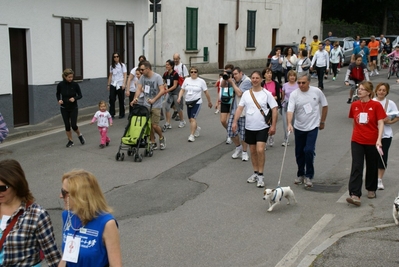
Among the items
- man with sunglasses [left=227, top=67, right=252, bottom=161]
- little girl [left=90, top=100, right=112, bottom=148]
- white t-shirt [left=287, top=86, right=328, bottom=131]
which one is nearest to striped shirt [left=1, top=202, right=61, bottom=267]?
white t-shirt [left=287, top=86, right=328, bottom=131]

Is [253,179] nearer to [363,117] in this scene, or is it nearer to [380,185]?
[380,185]

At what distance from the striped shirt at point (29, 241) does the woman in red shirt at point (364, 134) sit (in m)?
5.19

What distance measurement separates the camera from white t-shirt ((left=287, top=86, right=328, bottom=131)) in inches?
355

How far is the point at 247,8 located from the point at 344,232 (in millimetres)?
24265

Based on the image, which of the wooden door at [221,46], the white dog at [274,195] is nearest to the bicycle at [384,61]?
the wooden door at [221,46]

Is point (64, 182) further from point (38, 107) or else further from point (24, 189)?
point (38, 107)

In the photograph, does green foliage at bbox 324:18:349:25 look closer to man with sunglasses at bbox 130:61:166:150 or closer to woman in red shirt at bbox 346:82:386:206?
man with sunglasses at bbox 130:61:166:150

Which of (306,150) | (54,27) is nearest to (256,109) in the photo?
(306,150)

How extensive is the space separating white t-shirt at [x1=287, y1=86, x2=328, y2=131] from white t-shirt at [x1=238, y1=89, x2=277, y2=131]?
1.13ft

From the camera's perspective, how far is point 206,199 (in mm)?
8797

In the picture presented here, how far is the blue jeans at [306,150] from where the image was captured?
907cm

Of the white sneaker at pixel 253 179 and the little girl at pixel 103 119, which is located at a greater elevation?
the little girl at pixel 103 119

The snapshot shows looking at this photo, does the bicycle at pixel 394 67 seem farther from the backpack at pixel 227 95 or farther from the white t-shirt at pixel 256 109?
the white t-shirt at pixel 256 109

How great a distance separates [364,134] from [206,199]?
8.30ft
